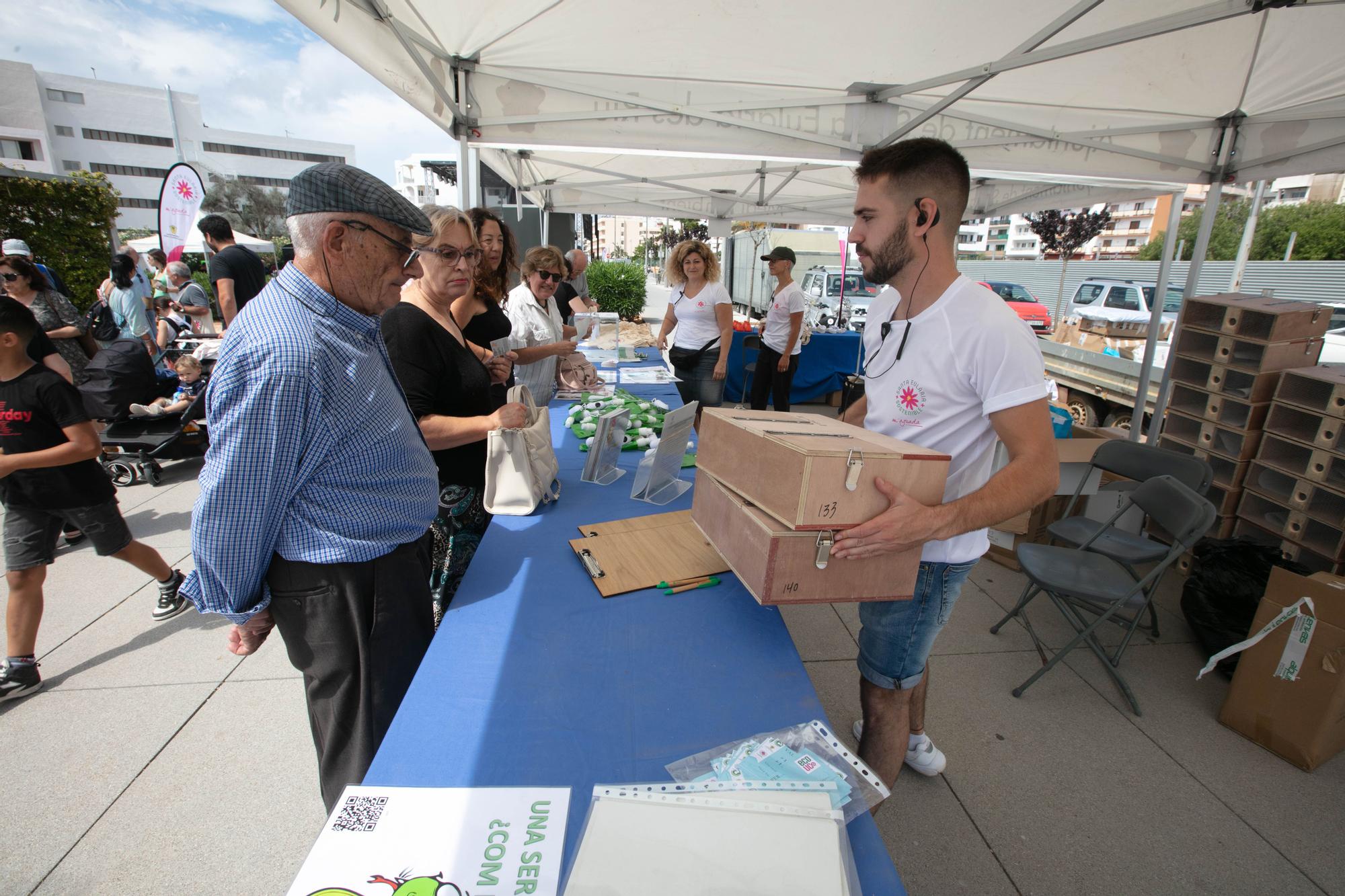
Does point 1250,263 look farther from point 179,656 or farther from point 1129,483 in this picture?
point 179,656

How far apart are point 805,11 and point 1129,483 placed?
3092 millimetres

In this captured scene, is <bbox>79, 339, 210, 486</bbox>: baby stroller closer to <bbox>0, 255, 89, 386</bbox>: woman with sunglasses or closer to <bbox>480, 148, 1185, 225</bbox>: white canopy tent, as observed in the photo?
<bbox>0, 255, 89, 386</bbox>: woman with sunglasses

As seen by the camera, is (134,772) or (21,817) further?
(134,772)

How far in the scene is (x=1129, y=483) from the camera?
3.28m

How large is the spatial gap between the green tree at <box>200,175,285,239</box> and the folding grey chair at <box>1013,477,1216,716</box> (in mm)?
50506

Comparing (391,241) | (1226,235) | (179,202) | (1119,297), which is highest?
(1226,235)

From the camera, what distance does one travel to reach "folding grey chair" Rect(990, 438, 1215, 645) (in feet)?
9.20

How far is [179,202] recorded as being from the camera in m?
8.85

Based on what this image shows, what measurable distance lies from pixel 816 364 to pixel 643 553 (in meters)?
6.29

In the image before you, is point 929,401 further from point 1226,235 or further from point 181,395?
point 1226,235

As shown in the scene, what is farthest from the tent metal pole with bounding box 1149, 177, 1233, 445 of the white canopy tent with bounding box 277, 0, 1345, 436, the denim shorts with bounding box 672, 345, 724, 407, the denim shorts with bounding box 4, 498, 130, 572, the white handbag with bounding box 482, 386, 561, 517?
the denim shorts with bounding box 4, 498, 130, 572

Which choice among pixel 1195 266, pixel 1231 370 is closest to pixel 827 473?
pixel 1231 370

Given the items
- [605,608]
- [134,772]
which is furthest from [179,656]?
[605,608]

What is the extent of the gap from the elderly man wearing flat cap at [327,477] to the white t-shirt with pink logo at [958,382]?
1162 millimetres
